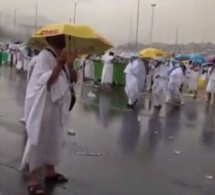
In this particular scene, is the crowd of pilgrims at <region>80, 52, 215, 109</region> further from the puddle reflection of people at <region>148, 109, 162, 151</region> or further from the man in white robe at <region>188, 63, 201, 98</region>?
the puddle reflection of people at <region>148, 109, 162, 151</region>

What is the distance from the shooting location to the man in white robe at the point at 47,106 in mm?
5691

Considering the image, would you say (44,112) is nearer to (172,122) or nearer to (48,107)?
(48,107)

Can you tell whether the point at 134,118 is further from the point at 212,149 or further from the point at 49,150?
the point at 49,150

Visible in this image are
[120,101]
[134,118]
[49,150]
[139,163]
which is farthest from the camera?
[120,101]

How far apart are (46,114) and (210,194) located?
2306mm

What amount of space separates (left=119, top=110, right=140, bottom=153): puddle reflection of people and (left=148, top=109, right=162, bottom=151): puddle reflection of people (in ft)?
0.88

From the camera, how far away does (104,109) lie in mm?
14820

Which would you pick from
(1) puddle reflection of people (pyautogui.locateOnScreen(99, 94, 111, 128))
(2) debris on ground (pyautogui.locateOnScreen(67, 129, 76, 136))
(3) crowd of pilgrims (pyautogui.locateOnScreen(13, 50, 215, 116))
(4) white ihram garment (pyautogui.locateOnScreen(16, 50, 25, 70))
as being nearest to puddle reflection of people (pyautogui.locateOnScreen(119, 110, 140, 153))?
(1) puddle reflection of people (pyautogui.locateOnScreen(99, 94, 111, 128))

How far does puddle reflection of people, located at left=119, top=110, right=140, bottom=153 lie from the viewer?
917 cm

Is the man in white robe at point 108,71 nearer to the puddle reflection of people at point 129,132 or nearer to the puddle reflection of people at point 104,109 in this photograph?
the puddle reflection of people at point 104,109

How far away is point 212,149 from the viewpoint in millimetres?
9641

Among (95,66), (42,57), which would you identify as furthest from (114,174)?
(95,66)

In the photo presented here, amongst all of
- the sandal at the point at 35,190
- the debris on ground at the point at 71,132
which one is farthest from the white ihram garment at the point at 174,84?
the sandal at the point at 35,190

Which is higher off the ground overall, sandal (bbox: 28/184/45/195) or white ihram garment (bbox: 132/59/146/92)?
white ihram garment (bbox: 132/59/146/92)
